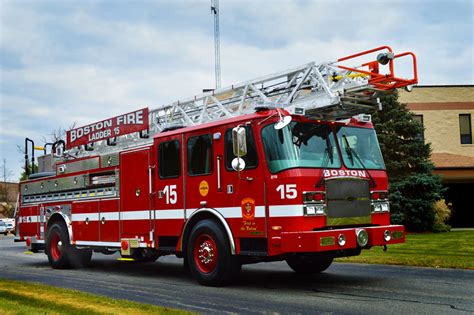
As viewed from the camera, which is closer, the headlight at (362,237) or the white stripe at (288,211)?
the white stripe at (288,211)

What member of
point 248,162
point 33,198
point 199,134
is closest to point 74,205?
point 33,198

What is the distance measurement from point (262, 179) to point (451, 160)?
78.9 feet

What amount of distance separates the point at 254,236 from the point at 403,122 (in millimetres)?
15694

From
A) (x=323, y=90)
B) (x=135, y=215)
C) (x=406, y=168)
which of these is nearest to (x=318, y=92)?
(x=323, y=90)

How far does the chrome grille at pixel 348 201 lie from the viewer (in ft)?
27.7

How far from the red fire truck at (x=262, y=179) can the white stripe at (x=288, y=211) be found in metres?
0.01

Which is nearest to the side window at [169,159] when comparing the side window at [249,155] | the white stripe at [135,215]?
the white stripe at [135,215]

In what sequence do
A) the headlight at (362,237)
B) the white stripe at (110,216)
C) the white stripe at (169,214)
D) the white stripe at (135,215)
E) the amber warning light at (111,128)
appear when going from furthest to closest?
the amber warning light at (111,128)
the white stripe at (110,216)
the white stripe at (135,215)
the white stripe at (169,214)
the headlight at (362,237)

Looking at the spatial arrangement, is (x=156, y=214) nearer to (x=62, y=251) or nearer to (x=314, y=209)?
(x=314, y=209)

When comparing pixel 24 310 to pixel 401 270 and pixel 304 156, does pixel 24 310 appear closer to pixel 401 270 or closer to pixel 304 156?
pixel 304 156

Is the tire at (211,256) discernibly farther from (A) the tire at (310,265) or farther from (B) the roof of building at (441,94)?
(B) the roof of building at (441,94)

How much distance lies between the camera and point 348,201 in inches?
341

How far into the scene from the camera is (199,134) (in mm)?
9680

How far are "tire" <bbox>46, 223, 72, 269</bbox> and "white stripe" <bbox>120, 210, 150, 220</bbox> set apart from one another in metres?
2.43
